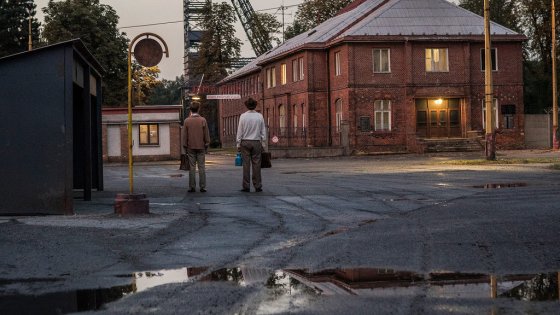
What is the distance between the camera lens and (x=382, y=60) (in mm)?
52219

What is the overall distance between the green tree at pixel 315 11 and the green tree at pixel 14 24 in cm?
2910

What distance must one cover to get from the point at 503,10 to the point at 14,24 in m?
49.0

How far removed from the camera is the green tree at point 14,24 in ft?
268

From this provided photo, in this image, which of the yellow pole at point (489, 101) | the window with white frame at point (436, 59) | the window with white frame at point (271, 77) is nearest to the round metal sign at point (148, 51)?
the yellow pole at point (489, 101)

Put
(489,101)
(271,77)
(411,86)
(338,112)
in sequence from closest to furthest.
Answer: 1. (489,101)
2. (411,86)
3. (338,112)
4. (271,77)

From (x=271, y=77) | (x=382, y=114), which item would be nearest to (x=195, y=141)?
(x=382, y=114)

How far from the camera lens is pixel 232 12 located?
94.1 meters

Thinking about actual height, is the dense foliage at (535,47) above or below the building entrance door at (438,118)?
above

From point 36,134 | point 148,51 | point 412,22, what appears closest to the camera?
point 36,134

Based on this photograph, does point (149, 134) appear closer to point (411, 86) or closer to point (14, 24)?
point (411, 86)

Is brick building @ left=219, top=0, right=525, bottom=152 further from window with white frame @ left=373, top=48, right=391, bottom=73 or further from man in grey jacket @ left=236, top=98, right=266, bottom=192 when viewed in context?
man in grey jacket @ left=236, top=98, right=266, bottom=192

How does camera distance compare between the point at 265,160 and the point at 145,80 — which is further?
the point at 145,80

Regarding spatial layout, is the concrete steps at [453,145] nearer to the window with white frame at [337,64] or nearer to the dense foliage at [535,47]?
the window with white frame at [337,64]

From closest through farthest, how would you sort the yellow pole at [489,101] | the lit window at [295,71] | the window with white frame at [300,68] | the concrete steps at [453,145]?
the yellow pole at [489,101] → the concrete steps at [453,145] → the window with white frame at [300,68] → the lit window at [295,71]
